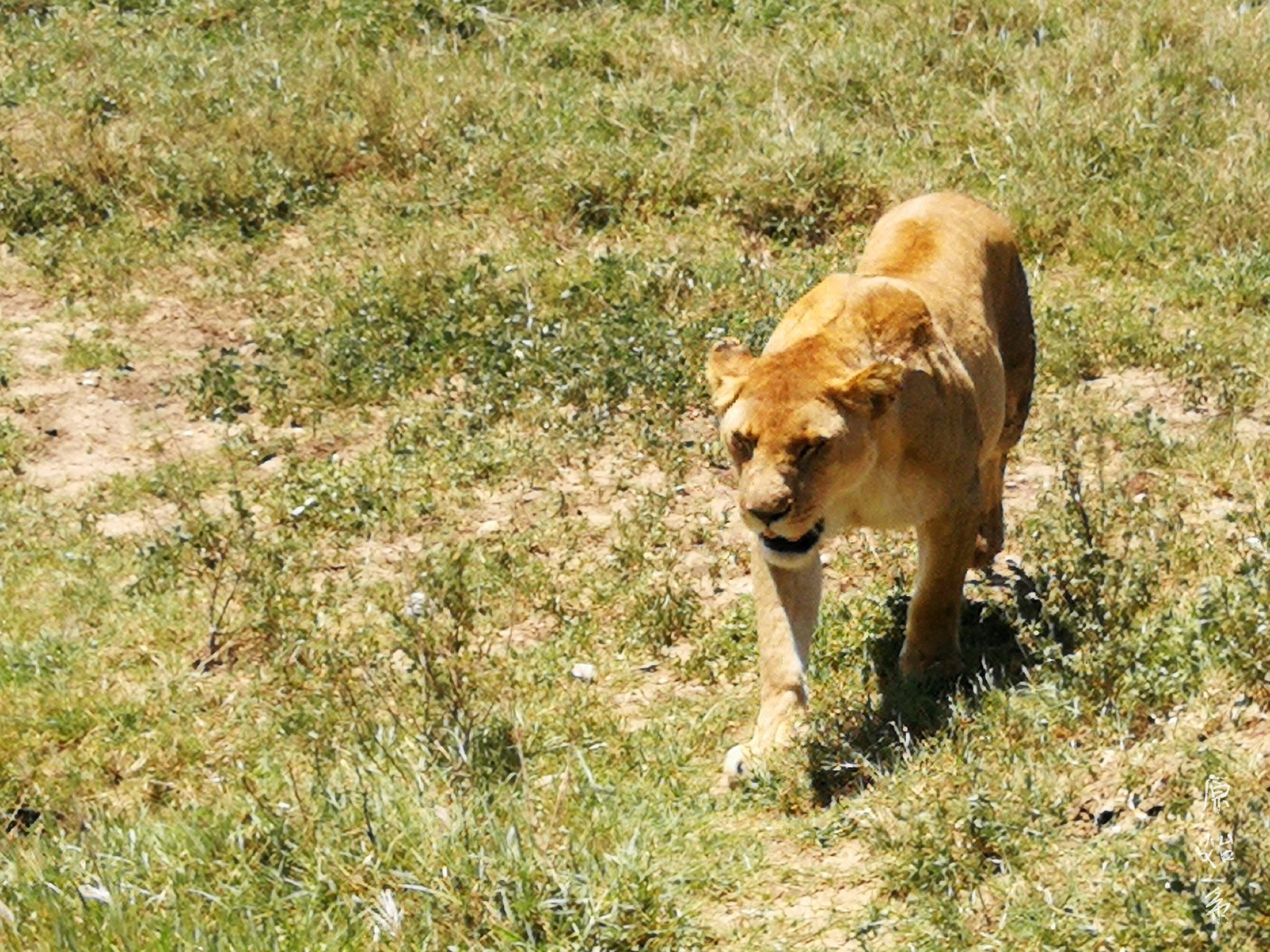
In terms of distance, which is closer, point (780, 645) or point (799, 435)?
point (799, 435)

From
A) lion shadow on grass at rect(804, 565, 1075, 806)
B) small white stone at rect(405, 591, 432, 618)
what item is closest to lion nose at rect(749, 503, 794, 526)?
lion shadow on grass at rect(804, 565, 1075, 806)

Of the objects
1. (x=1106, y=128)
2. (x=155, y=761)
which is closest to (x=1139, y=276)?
(x=1106, y=128)

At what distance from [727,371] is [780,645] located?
832 millimetres

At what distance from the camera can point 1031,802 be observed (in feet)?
16.4

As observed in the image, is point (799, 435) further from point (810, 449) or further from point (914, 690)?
point (914, 690)

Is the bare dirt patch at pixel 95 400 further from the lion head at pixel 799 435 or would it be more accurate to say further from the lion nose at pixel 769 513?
the lion nose at pixel 769 513

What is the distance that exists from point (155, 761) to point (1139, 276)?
5527mm

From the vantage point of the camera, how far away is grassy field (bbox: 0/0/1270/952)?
15.8 feet

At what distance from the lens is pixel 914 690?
6.06 metres

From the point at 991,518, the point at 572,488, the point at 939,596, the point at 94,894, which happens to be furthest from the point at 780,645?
the point at 572,488

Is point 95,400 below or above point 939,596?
below

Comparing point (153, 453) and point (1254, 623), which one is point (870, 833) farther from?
point (153, 453)

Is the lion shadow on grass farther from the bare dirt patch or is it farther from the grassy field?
the bare dirt patch

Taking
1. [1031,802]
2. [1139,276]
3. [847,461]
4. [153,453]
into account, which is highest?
[847,461]
